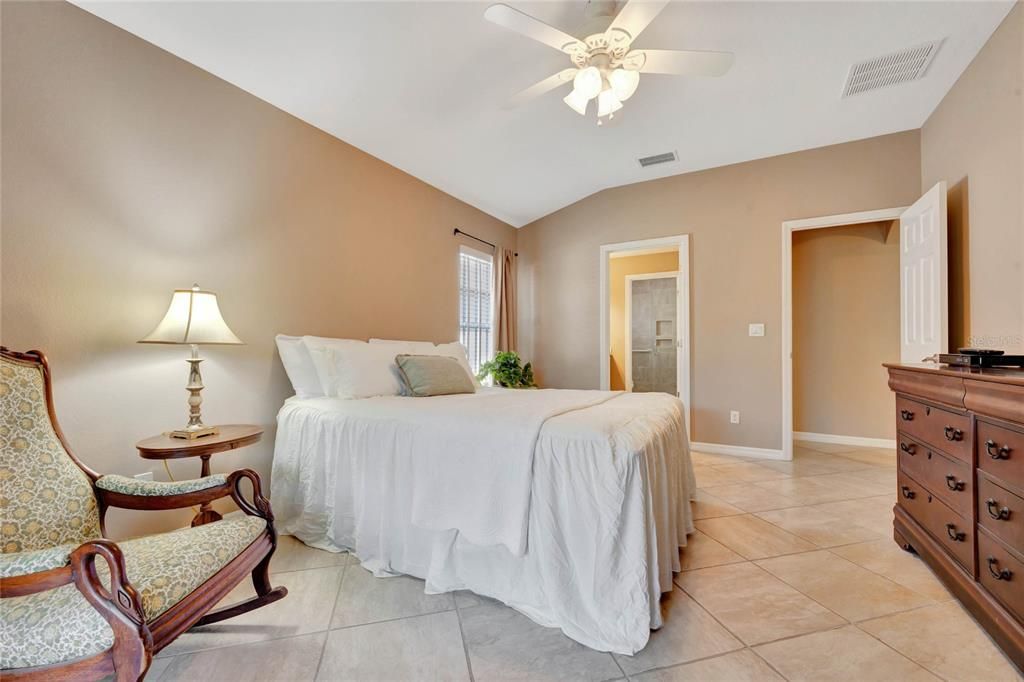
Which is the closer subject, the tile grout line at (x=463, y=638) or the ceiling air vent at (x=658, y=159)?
the tile grout line at (x=463, y=638)

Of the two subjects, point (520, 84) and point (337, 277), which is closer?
point (520, 84)

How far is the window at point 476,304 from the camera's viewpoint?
4660 millimetres

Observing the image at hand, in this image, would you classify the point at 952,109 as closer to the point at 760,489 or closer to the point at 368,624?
the point at 760,489

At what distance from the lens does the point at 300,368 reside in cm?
266

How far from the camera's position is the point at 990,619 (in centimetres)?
150

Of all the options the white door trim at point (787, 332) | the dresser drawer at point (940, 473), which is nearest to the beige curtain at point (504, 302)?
the white door trim at point (787, 332)

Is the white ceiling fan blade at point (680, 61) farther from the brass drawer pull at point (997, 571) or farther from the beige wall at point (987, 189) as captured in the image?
the brass drawer pull at point (997, 571)

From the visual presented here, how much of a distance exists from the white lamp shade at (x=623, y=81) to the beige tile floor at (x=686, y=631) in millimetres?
2327

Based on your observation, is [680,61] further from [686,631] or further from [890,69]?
[686,631]

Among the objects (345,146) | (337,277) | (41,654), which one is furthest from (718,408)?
(41,654)

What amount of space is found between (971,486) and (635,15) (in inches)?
88.1

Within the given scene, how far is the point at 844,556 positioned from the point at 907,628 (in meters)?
0.58

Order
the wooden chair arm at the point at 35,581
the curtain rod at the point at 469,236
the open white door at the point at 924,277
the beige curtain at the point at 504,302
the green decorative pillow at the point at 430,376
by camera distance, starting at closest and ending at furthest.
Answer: the wooden chair arm at the point at 35,581
the green decorative pillow at the point at 430,376
the open white door at the point at 924,277
the curtain rod at the point at 469,236
the beige curtain at the point at 504,302

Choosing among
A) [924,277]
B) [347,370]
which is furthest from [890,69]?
[347,370]
